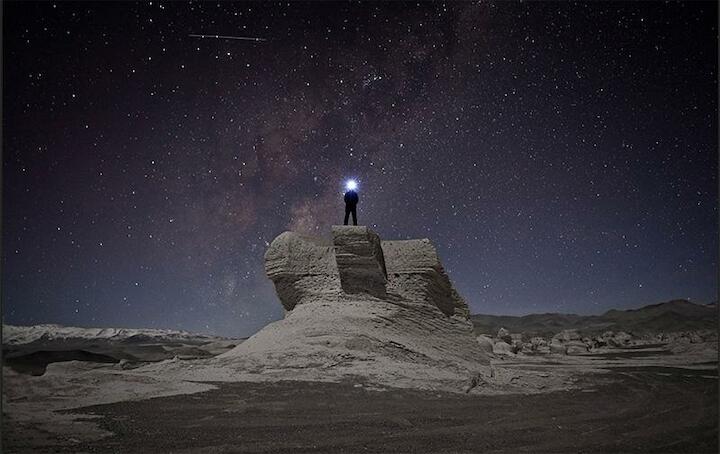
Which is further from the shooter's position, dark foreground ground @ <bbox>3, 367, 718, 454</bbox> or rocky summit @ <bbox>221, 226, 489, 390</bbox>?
rocky summit @ <bbox>221, 226, 489, 390</bbox>

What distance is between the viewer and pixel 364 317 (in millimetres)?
10820

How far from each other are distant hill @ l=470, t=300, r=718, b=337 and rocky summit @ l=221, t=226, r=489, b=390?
3385cm

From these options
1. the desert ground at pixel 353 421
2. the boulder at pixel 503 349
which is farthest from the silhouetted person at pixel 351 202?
the boulder at pixel 503 349

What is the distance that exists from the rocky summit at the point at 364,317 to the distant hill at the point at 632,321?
33854 millimetres

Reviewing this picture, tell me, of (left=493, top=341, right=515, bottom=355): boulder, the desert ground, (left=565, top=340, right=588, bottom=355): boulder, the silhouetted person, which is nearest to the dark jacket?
the silhouetted person

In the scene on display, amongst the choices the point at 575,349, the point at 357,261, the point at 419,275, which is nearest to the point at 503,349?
the point at 575,349

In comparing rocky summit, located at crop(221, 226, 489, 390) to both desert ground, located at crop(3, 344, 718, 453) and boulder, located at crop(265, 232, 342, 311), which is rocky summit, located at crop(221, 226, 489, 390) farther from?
desert ground, located at crop(3, 344, 718, 453)

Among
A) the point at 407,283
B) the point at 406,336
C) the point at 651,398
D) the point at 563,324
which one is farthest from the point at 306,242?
the point at 563,324

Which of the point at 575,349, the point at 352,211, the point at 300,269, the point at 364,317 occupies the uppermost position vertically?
the point at 352,211

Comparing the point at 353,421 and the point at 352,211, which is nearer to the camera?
the point at 353,421

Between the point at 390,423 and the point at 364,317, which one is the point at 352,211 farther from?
the point at 390,423

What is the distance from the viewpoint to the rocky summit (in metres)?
8.76

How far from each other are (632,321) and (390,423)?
208 feet

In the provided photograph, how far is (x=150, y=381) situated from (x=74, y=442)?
145 inches
